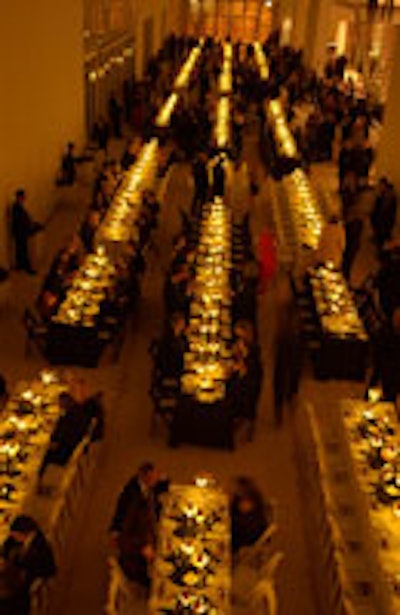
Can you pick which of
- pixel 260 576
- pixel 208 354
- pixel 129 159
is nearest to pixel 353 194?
pixel 129 159

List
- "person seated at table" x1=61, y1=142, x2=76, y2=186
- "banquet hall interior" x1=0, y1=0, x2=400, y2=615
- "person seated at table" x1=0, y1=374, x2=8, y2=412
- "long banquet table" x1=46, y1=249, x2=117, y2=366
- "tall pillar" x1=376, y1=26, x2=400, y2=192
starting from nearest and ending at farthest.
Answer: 1. "banquet hall interior" x1=0, y1=0, x2=400, y2=615
2. "person seated at table" x1=0, y1=374, x2=8, y2=412
3. "long banquet table" x1=46, y1=249, x2=117, y2=366
4. "tall pillar" x1=376, y1=26, x2=400, y2=192
5. "person seated at table" x1=61, y1=142, x2=76, y2=186

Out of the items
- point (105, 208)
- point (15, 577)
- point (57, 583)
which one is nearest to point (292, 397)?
point (57, 583)

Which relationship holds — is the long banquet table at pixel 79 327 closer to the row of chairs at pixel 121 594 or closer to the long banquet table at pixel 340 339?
the long banquet table at pixel 340 339

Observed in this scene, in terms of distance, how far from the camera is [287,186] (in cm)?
1603

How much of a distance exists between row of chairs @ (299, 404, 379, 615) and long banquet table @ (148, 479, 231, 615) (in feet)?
3.21

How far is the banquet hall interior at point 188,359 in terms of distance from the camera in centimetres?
653

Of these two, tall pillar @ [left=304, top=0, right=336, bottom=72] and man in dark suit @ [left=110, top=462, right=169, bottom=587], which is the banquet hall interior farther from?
tall pillar @ [left=304, top=0, right=336, bottom=72]

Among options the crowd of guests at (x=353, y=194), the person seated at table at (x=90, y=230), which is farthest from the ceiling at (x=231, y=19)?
the person seated at table at (x=90, y=230)

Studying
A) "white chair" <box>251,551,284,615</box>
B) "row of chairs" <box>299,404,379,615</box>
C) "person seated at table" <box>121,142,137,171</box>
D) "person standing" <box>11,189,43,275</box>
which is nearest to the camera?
"white chair" <box>251,551,284,615</box>

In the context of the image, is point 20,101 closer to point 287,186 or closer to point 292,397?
point 287,186

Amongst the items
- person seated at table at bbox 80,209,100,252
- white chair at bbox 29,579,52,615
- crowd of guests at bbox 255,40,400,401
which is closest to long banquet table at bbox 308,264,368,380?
crowd of guests at bbox 255,40,400,401

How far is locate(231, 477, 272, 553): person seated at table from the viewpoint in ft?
21.7

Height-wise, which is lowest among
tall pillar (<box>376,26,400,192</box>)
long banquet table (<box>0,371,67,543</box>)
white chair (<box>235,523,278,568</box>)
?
white chair (<box>235,523,278,568</box>)

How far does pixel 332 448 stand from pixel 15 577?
3806 mm
